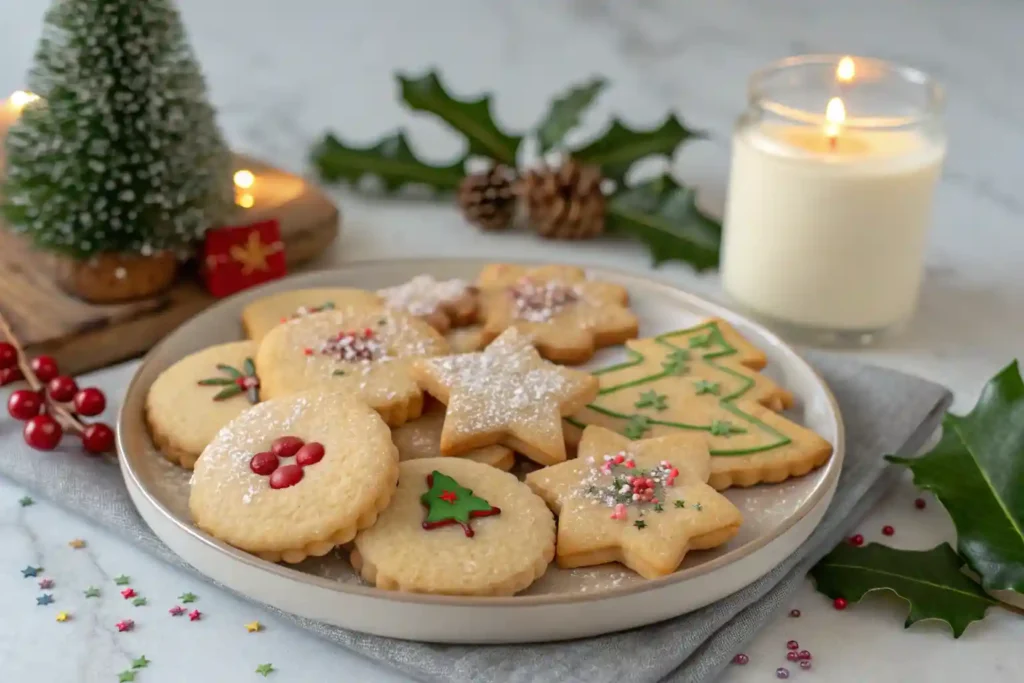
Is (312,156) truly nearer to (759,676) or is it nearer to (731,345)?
(731,345)

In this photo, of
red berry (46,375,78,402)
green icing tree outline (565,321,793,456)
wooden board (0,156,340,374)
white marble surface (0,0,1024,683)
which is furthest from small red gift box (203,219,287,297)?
green icing tree outline (565,321,793,456)

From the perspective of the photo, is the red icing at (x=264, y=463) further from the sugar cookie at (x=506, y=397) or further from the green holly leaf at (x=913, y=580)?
A: the green holly leaf at (x=913, y=580)

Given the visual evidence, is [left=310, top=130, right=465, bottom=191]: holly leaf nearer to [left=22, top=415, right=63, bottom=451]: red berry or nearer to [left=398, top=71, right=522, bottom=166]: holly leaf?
[left=398, top=71, right=522, bottom=166]: holly leaf

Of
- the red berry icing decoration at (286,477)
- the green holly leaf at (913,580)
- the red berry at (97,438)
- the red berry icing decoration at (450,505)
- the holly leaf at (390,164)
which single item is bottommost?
the green holly leaf at (913,580)

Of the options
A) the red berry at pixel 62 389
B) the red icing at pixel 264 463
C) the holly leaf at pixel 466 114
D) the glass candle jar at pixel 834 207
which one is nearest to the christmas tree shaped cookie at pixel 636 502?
the red icing at pixel 264 463

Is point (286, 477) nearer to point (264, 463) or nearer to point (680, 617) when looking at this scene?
point (264, 463)

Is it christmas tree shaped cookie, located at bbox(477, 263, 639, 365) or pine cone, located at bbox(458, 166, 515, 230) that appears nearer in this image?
christmas tree shaped cookie, located at bbox(477, 263, 639, 365)

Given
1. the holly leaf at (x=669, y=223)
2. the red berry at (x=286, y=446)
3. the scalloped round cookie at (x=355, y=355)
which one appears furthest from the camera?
the holly leaf at (x=669, y=223)
